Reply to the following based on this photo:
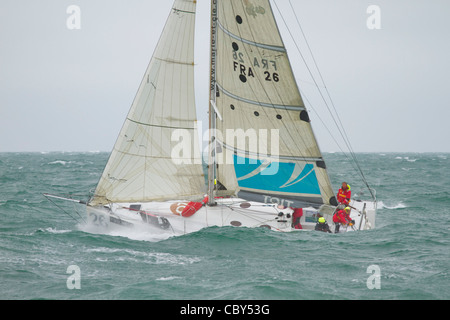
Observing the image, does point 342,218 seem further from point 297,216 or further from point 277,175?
point 277,175

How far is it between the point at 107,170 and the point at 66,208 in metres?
8.92

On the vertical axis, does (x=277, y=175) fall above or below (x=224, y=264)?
above

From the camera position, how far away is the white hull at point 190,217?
1606cm

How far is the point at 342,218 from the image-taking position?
675 inches

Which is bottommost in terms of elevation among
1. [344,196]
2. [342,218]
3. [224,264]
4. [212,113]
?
[224,264]

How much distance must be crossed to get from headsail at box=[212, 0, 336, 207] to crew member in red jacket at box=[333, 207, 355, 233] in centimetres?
50

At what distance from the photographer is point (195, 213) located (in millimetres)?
16406

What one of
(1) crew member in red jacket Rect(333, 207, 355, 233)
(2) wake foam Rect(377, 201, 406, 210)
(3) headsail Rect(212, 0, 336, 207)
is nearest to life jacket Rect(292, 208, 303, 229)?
(3) headsail Rect(212, 0, 336, 207)

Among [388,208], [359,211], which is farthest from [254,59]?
[388,208]

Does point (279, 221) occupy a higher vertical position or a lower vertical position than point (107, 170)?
lower

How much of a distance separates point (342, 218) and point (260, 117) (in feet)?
14.3

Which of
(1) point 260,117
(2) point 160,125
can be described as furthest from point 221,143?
(2) point 160,125

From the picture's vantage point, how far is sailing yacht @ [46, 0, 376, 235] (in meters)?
16.3
